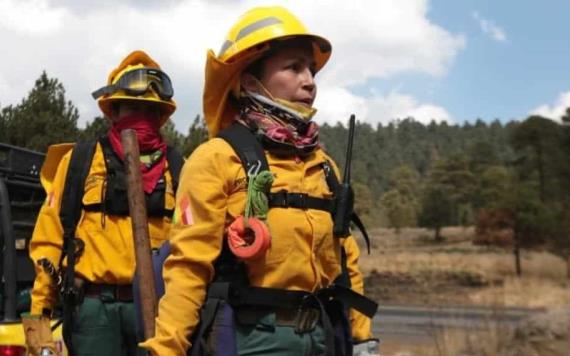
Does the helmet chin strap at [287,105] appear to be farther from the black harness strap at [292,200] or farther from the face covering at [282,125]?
the black harness strap at [292,200]

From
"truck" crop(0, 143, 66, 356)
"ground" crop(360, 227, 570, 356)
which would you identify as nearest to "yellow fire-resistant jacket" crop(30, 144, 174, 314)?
"truck" crop(0, 143, 66, 356)

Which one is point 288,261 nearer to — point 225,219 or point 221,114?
point 225,219

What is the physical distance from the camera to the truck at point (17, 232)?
13.7 ft

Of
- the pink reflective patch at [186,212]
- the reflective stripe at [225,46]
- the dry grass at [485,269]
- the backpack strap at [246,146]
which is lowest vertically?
the dry grass at [485,269]

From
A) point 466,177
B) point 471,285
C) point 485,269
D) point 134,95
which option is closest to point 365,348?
point 134,95

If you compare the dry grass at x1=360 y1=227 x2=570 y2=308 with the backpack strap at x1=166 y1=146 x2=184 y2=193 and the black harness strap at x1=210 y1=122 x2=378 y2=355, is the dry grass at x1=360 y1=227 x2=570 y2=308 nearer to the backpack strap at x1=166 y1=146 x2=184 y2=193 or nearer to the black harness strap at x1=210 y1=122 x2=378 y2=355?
the backpack strap at x1=166 y1=146 x2=184 y2=193

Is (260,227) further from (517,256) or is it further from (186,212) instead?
(517,256)

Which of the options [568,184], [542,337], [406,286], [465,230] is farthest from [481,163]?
[542,337]

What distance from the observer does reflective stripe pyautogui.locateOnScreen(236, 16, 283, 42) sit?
269 centimetres

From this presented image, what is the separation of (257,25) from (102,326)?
174cm

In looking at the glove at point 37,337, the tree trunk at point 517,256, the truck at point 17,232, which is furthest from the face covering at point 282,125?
the tree trunk at point 517,256

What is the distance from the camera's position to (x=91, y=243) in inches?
150

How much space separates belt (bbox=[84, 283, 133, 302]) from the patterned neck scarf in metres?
1.40

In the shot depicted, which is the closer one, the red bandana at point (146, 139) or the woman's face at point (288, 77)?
the woman's face at point (288, 77)
